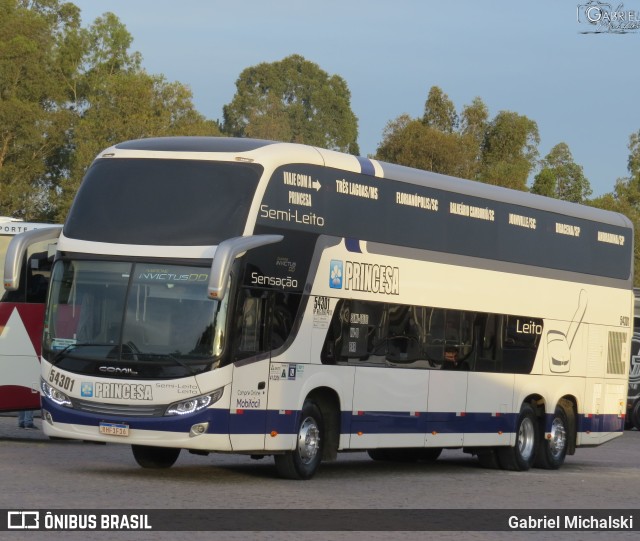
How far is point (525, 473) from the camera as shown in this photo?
73.0ft

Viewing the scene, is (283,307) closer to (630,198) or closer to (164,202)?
(164,202)

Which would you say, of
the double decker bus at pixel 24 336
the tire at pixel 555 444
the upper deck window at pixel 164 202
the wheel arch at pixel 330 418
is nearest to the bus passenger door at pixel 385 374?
the wheel arch at pixel 330 418

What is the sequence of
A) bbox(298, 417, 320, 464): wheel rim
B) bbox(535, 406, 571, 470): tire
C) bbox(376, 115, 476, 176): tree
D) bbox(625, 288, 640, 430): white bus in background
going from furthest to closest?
bbox(376, 115, 476, 176): tree < bbox(625, 288, 640, 430): white bus in background < bbox(535, 406, 571, 470): tire < bbox(298, 417, 320, 464): wheel rim

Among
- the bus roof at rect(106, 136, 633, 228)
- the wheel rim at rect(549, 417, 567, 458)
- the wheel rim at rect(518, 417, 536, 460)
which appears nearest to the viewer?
the bus roof at rect(106, 136, 633, 228)

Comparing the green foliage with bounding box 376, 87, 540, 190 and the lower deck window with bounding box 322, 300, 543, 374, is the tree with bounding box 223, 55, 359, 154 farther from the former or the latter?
the lower deck window with bounding box 322, 300, 543, 374

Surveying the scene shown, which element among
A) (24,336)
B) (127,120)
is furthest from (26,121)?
(24,336)

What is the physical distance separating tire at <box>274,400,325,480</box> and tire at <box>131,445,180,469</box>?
161cm

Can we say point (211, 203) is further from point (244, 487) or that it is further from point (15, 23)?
point (15, 23)

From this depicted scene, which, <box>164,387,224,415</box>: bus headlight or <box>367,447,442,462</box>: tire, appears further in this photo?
<box>367,447,442,462</box>: tire

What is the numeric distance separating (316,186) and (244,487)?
149 inches

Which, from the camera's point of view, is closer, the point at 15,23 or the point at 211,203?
the point at 211,203

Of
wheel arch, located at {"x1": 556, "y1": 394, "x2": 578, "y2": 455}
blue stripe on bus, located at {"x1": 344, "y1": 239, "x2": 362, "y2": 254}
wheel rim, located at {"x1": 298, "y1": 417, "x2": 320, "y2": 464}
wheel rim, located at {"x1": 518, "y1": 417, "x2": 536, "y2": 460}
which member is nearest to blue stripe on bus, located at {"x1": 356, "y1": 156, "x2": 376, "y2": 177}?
blue stripe on bus, located at {"x1": 344, "y1": 239, "x2": 362, "y2": 254}

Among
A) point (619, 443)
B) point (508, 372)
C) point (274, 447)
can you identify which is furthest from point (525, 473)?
point (619, 443)

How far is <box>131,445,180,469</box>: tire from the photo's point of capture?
1853cm
